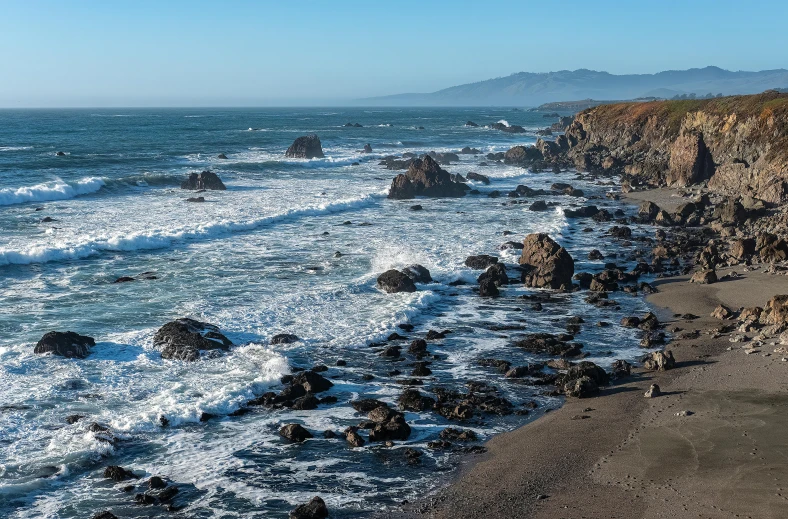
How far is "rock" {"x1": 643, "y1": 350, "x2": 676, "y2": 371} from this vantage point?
680 inches

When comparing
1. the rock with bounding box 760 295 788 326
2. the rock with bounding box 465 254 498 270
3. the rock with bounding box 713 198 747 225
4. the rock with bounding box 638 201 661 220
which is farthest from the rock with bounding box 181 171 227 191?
the rock with bounding box 760 295 788 326

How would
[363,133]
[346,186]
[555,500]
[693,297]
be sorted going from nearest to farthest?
[555,500], [693,297], [346,186], [363,133]

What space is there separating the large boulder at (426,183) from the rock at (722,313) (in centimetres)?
2974

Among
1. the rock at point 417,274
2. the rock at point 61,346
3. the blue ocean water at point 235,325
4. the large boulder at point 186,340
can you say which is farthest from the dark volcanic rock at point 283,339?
the rock at point 417,274

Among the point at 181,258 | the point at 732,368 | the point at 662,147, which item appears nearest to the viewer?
the point at 732,368

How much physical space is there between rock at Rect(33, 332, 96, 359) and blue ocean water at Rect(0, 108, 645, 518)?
0.34m

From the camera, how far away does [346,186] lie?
53.8 meters

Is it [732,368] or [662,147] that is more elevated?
[662,147]

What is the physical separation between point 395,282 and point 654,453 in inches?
499

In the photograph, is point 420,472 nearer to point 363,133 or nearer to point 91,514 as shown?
point 91,514

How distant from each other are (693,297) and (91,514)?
755 inches

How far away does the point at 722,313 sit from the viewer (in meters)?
21.1

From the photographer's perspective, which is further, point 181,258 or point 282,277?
point 181,258

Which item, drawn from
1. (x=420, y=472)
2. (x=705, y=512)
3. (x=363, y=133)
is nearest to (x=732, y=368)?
(x=705, y=512)
